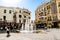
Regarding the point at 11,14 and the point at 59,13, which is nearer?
the point at 59,13

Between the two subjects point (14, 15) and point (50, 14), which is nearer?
point (50, 14)

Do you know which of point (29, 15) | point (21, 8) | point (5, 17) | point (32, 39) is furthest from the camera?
point (29, 15)

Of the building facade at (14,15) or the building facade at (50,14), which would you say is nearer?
the building facade at (50,14)

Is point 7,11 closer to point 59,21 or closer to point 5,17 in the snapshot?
point 5,17

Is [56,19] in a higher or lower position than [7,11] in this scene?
lower

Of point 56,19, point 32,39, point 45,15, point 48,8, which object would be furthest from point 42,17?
point 32,39

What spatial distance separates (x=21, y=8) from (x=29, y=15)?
239 inches

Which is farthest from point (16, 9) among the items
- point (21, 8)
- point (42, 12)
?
point (42, 12)

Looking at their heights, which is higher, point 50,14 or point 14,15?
point 50,14

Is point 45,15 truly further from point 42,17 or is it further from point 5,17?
point 5,17

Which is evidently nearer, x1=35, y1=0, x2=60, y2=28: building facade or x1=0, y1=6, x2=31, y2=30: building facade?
x1=35, y1=0, x2=60, y2=28: building facade

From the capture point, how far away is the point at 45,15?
56.8 meters

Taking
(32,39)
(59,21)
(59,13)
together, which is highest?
(59,13)

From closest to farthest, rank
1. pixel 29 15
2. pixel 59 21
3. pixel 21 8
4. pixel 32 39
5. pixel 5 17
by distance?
pixel 32 39, pixel 59 21, pixel 5 17, pixel 21 8, pixel 29 15
